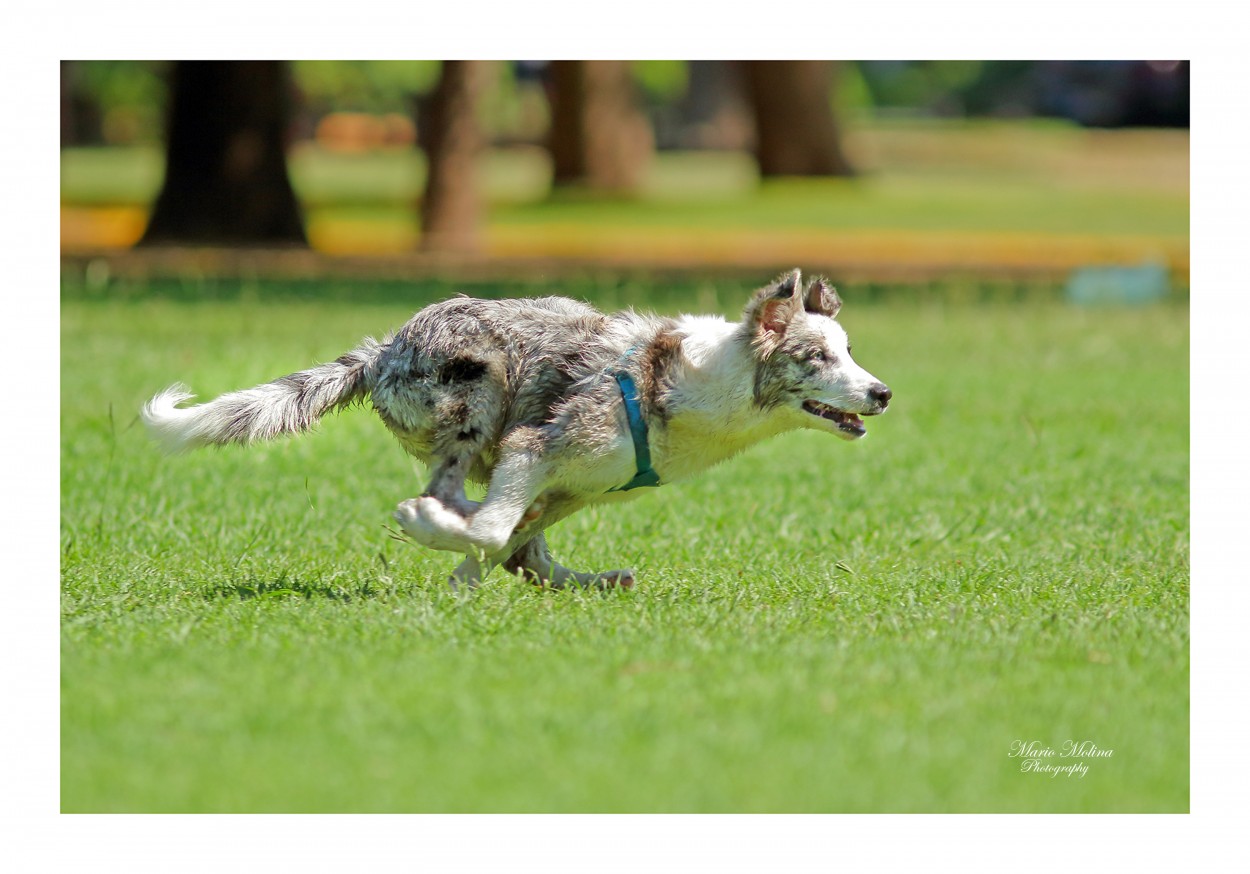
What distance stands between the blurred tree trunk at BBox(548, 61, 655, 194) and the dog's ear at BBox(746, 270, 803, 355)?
1100 inches

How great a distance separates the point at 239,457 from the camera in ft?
34.0

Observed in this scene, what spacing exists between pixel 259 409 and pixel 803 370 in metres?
2.23

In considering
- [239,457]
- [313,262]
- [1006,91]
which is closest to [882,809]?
[239,457]

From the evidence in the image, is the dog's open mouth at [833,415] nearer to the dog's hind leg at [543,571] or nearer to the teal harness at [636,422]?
the teal harness at [636,422]

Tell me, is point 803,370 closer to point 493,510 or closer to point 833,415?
point 833,415

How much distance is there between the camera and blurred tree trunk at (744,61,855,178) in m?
32.6

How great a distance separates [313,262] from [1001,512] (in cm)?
1276

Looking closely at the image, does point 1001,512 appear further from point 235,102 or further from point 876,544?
point 235,102

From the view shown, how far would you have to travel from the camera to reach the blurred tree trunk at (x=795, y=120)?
32.6 m

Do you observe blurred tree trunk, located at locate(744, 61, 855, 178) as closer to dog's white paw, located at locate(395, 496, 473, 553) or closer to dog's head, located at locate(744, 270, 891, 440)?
dog's head, located at locate(744, 270, 891, 440)

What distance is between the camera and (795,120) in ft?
111

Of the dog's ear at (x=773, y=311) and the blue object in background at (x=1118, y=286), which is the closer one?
the dog's ear at (x=773, y=311)

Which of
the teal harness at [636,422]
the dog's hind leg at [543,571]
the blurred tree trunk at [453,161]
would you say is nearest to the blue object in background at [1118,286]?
the blurred tree trunk at [453,161]

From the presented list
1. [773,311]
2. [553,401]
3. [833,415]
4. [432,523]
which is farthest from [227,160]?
[833,415]
